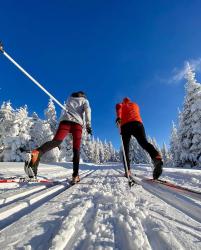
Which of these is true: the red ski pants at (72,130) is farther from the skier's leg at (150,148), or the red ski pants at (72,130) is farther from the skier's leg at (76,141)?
the skier's leg at (150,148)

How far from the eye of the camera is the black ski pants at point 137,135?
5.18 m

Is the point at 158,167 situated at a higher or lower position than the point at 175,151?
lower

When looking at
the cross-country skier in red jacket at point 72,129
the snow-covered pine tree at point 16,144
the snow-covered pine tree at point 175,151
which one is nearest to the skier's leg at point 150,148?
the cross-country skier in red jacket at point 72,129

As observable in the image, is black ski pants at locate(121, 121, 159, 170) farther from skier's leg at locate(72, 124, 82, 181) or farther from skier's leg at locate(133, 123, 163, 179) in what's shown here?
skier's leg at locate(72, 124, 82, 181)

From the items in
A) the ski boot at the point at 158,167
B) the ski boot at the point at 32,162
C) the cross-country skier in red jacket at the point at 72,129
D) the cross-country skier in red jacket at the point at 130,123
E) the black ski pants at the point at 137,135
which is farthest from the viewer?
the cross-country skier in red jacket at the point at 130,123

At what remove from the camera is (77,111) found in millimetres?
5598

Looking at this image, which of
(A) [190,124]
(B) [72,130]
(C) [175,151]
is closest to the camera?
(B) [72,130]

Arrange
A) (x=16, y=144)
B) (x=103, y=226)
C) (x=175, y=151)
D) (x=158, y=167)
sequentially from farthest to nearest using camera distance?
1. (x=16, y=144)
2. (x=175, y=151)
3. (x=158, y=167)
4. (x=103, y=226)

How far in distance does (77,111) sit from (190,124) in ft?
86.3

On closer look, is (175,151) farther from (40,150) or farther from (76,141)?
(40,150)

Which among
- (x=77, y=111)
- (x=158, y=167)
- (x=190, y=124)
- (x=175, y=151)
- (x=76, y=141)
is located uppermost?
(x=190, y=124)

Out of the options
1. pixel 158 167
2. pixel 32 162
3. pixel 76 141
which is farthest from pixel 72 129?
pixel 158 167

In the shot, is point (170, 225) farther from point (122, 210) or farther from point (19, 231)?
point (19, 231)

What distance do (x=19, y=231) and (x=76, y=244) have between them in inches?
16.8
